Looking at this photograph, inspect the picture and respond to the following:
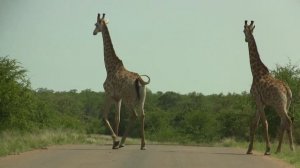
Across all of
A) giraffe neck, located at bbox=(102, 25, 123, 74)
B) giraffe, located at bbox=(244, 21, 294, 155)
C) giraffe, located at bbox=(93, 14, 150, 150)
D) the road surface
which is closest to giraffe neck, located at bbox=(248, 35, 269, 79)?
giraffe, located at bbox=(244, 21, 294, 155)

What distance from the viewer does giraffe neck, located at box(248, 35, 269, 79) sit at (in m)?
19.5

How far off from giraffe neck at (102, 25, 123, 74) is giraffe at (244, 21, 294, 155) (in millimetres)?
4482

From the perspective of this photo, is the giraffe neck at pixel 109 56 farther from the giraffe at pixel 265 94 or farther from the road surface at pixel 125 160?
the road surface at pixel 125 160

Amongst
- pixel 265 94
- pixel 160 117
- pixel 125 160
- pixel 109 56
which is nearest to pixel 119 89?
pixel 109 56

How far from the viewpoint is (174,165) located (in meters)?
13.2

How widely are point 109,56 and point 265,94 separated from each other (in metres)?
5.59

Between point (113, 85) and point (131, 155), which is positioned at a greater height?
point (113, 85)

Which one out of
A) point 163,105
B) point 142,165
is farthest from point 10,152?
point 163,105

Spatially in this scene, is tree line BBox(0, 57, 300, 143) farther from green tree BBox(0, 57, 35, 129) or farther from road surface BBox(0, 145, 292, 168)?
road surface BBox(0, 145, 292, 168)

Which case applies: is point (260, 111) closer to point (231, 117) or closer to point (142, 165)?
point (142, 165)

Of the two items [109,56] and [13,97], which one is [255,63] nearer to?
[109,56]

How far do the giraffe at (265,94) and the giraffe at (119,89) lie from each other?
3.45 meters

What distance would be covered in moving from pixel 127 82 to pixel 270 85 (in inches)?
177

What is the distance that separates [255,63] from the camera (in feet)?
64.4
